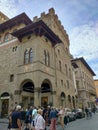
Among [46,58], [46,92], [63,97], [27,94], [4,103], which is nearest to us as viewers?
[4,103]

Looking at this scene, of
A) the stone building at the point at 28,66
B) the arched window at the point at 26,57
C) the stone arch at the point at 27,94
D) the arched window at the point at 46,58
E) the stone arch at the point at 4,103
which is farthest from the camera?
the stone arch at the point at 27,94

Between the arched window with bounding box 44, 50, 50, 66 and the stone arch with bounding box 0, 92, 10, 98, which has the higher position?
the arched window with bounding box 44, 50, 50, 66

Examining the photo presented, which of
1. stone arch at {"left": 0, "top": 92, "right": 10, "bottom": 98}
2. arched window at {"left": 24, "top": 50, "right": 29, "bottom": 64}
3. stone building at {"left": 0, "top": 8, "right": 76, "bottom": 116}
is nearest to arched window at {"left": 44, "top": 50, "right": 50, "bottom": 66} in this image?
stone building at {"left": 0, "top": 8, "right": 76, "bottom": 116}

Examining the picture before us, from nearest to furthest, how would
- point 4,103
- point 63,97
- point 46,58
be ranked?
point 4,103 → point 46,58 → point 63,97

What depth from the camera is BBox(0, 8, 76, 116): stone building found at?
58.0 ft

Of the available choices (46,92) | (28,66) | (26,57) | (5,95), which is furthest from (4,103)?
(26,57)

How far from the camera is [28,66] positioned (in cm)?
1814

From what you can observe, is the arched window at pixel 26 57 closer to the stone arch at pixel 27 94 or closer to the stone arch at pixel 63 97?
the stone arch at pixel 27 94

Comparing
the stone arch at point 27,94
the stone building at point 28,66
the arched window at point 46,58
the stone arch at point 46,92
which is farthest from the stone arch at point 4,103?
the arched window at point 46,58

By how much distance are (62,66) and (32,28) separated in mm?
9772

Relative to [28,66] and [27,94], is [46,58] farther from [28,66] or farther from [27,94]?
[27,94]

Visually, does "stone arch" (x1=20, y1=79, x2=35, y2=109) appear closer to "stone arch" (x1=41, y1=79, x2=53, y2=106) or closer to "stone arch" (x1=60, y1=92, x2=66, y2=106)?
"stone arch" (x1=41, y1=79, x2=53, y2=106)

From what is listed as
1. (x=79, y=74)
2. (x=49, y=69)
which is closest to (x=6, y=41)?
(x=49, y=69)

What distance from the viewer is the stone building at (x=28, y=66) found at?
17689mm
